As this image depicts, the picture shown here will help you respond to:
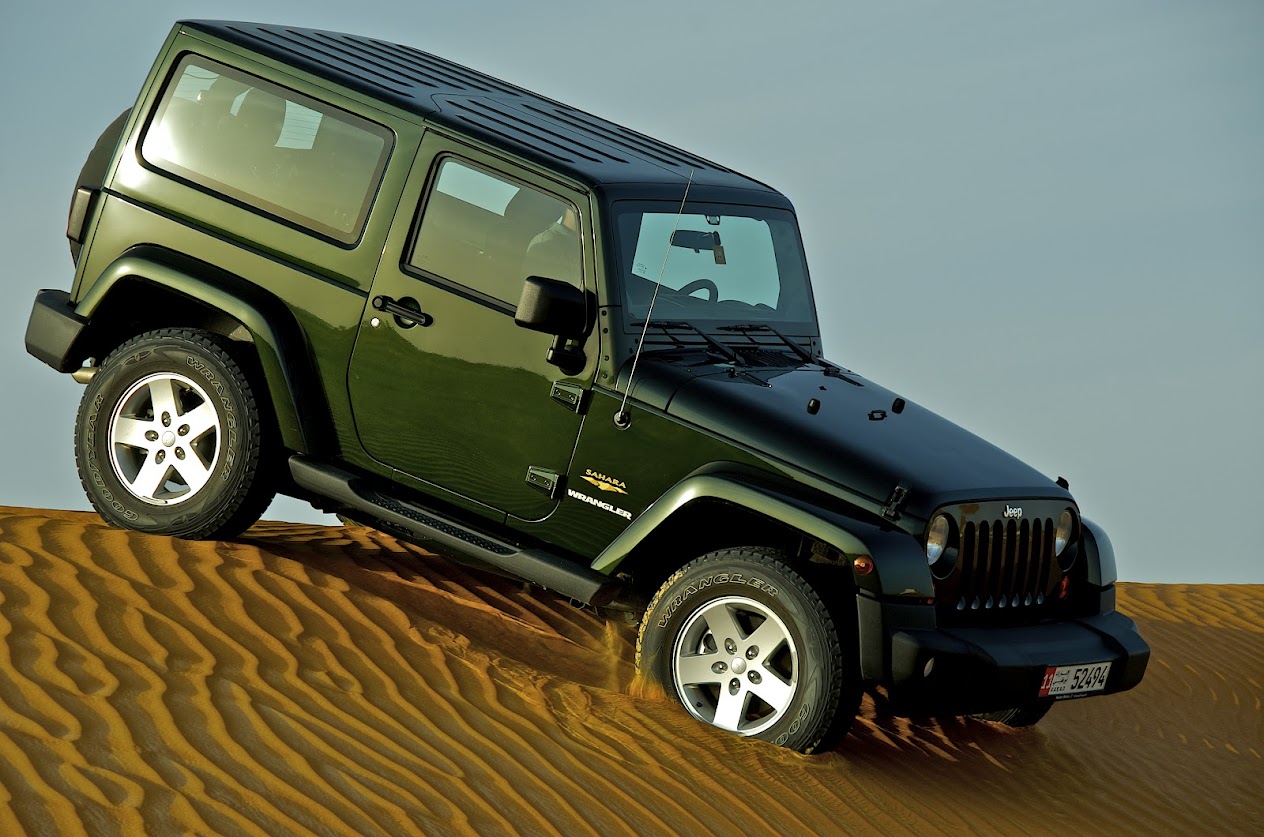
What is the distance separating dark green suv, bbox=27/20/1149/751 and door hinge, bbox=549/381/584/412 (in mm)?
17

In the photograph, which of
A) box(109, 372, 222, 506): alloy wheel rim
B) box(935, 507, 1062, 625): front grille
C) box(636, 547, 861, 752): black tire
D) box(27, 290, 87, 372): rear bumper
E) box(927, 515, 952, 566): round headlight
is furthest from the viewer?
box(27, 290, 87, 372): rear bumper

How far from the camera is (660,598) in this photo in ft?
20.7

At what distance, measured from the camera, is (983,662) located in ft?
19.5

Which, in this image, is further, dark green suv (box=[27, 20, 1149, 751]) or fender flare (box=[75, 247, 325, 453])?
fender flare (box=[75, 247, 325, 453])

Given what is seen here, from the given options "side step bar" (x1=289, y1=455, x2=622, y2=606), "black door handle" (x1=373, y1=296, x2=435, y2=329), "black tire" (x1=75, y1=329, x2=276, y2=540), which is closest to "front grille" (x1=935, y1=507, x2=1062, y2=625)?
"side step bar" (x1=289, y1=455, x2=622, y2=606)

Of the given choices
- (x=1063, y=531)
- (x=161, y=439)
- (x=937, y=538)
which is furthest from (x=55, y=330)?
(x=1063, y=531)

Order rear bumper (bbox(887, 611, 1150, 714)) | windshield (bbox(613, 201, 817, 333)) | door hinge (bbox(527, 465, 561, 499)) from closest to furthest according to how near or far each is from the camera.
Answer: rear bumper (bbox(887, 611, 1150, 714)), door hinge (bbox(527, 465, 561, 499)), windshield (bbox(613, 201, 817, 333))

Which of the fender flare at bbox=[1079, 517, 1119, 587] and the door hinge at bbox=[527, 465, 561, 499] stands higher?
the fender flare at bbox=[1079, 517, 1119, 587]

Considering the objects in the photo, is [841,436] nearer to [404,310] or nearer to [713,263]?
[713,263]

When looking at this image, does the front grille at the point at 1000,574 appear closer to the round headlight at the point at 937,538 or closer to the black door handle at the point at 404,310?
the round headlight at the point at 937,538

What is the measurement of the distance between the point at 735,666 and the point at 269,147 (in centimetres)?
324

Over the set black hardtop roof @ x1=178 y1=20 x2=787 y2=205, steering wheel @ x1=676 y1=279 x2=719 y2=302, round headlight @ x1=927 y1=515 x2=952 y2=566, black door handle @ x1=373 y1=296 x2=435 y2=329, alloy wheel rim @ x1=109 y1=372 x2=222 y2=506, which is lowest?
alloy wheel rim @ x1=109 y1=372 x2=222 y2=506

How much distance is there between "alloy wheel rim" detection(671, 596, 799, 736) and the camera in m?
6.11

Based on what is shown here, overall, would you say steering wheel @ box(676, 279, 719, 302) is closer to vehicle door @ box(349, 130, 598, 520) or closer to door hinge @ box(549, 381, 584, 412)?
vehicle door @ box(349, 130, 598, 520)
